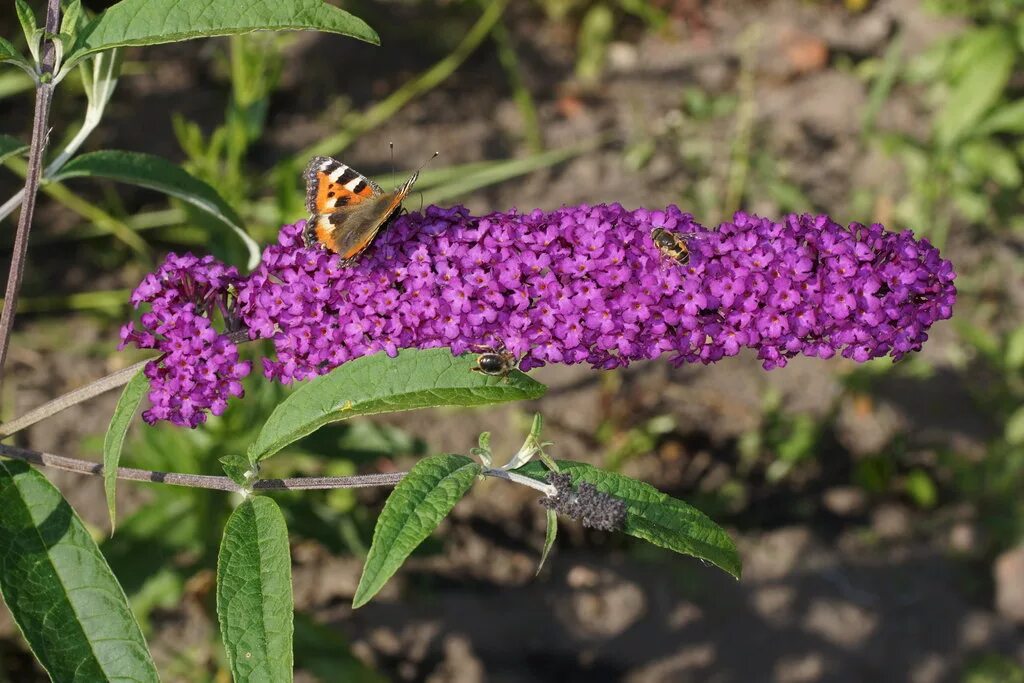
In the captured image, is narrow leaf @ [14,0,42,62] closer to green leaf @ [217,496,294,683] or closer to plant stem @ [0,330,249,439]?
plant stem @ [0,330,249,439]

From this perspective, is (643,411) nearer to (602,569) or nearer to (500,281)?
(602,569)

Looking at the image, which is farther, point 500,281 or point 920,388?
point 920,388

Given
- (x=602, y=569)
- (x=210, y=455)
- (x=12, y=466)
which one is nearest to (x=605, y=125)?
(x=602, y=569)

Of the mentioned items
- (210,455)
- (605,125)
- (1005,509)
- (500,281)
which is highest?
(500,281)

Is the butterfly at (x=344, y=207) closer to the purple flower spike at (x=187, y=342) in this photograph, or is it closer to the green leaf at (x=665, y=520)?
the purple flower spike at (x=187, y=342)

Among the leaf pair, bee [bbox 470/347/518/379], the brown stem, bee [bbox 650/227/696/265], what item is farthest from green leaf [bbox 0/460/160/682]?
bee [bbox 650/227/696/265]


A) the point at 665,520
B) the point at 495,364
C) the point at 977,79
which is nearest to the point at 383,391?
the point at 495,364

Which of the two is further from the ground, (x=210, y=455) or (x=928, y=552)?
(x=210, y=455)

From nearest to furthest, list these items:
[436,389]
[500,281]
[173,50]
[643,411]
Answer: [436,389], [500,281], [643,411], [173,50]
